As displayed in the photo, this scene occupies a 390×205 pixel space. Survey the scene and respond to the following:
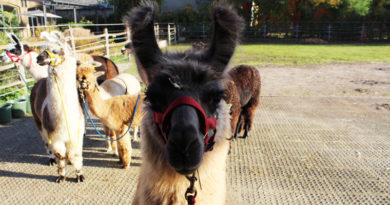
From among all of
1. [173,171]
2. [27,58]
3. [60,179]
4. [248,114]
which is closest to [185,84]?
[173,171]

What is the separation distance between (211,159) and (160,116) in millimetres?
413

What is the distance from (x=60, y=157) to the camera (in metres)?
3.24

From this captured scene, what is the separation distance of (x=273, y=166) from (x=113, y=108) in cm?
234

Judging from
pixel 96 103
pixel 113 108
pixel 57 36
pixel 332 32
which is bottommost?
pixel 113 108

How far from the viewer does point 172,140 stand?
116cm

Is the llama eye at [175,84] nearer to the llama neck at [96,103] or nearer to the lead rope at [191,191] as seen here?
the lead rope at [191,191]

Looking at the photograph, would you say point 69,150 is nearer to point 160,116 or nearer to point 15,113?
point 160,116

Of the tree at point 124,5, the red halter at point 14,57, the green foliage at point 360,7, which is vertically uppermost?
the green foliage at point 360,7

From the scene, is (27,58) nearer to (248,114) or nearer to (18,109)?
(18,109)

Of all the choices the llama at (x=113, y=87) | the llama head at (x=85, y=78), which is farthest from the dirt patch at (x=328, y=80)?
the llama head at (x=85, y=78)

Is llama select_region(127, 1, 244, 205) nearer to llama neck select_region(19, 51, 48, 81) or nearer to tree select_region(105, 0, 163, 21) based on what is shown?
tree select_region(105, 0, 163, 21)

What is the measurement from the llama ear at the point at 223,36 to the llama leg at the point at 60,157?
244 centimetres

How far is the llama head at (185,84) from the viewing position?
1.19 metres

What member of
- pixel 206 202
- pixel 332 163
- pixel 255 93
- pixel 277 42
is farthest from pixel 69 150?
pixel 277 42
